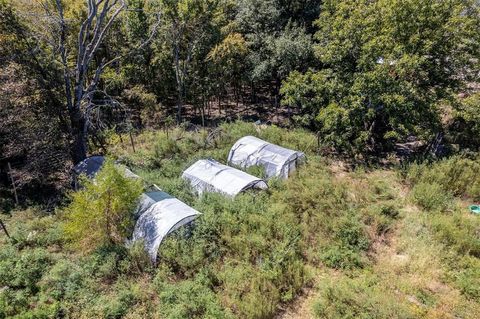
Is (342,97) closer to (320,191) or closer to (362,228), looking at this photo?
(320,191)

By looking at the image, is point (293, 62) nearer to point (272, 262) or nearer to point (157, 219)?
point (157, 219)

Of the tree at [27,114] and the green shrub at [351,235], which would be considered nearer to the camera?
the green shrub at [351,235]

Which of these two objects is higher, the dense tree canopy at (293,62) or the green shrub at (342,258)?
the dense tree canopy at (293,62)

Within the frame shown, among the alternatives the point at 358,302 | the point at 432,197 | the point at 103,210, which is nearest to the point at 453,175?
the point at 432,197

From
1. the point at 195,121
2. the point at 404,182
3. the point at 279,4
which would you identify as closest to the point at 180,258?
the point at 404,182

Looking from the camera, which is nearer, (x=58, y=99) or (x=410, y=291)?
(x=410, y=291)

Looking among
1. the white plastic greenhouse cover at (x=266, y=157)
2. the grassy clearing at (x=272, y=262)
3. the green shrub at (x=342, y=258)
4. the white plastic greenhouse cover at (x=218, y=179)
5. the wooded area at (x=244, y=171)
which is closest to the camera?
the grassy clearing at (x=272, y=262)

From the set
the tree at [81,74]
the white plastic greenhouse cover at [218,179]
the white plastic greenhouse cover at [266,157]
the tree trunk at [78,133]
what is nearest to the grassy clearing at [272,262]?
the white plastic greenhouse cover at [218,179]

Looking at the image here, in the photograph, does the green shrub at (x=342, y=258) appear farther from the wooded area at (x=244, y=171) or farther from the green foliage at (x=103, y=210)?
the green foliage at (x=103, y=210)
